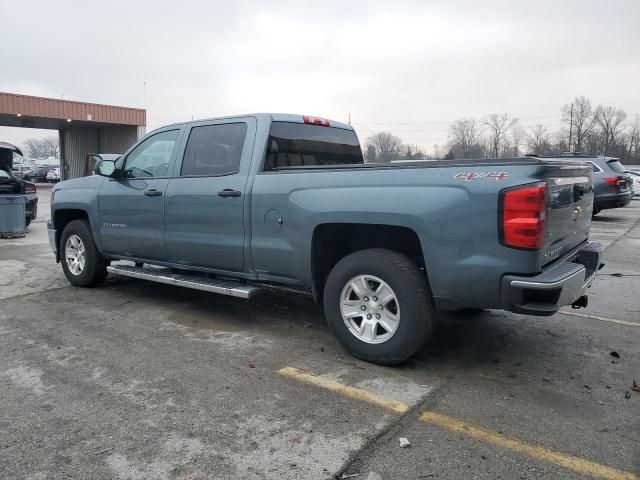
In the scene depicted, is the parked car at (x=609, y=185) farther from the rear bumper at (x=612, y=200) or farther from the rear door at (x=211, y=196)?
the rear door at (x=211, y=196)

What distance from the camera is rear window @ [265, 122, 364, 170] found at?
16.0 feet

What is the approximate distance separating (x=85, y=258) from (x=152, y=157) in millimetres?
1746

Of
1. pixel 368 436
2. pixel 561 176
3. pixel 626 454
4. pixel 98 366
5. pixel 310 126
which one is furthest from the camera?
pixel 310 126

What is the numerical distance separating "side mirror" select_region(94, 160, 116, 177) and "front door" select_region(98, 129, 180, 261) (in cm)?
12

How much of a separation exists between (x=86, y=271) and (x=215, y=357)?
123 inches

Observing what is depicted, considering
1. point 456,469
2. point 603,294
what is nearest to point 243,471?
point 456,469

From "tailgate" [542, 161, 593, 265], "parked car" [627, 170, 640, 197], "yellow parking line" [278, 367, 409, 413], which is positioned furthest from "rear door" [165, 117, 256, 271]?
"parked car" [627, 170, 640, 197]

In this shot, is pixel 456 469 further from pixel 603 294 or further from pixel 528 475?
pixel 603 294

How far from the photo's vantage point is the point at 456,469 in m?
2.64

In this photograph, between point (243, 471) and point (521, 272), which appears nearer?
point (243, 471)

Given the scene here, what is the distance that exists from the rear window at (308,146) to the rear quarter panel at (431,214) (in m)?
0.53

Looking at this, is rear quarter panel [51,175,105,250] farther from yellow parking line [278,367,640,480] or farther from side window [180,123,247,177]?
yellow parking line [278,367,640,480]

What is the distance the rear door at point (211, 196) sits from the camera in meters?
4.78

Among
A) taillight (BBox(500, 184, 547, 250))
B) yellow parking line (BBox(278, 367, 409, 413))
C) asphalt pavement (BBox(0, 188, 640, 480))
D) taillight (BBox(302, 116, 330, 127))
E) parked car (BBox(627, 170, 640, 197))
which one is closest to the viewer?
asphalt pavement (BBox(0, 188, 640, 480))
